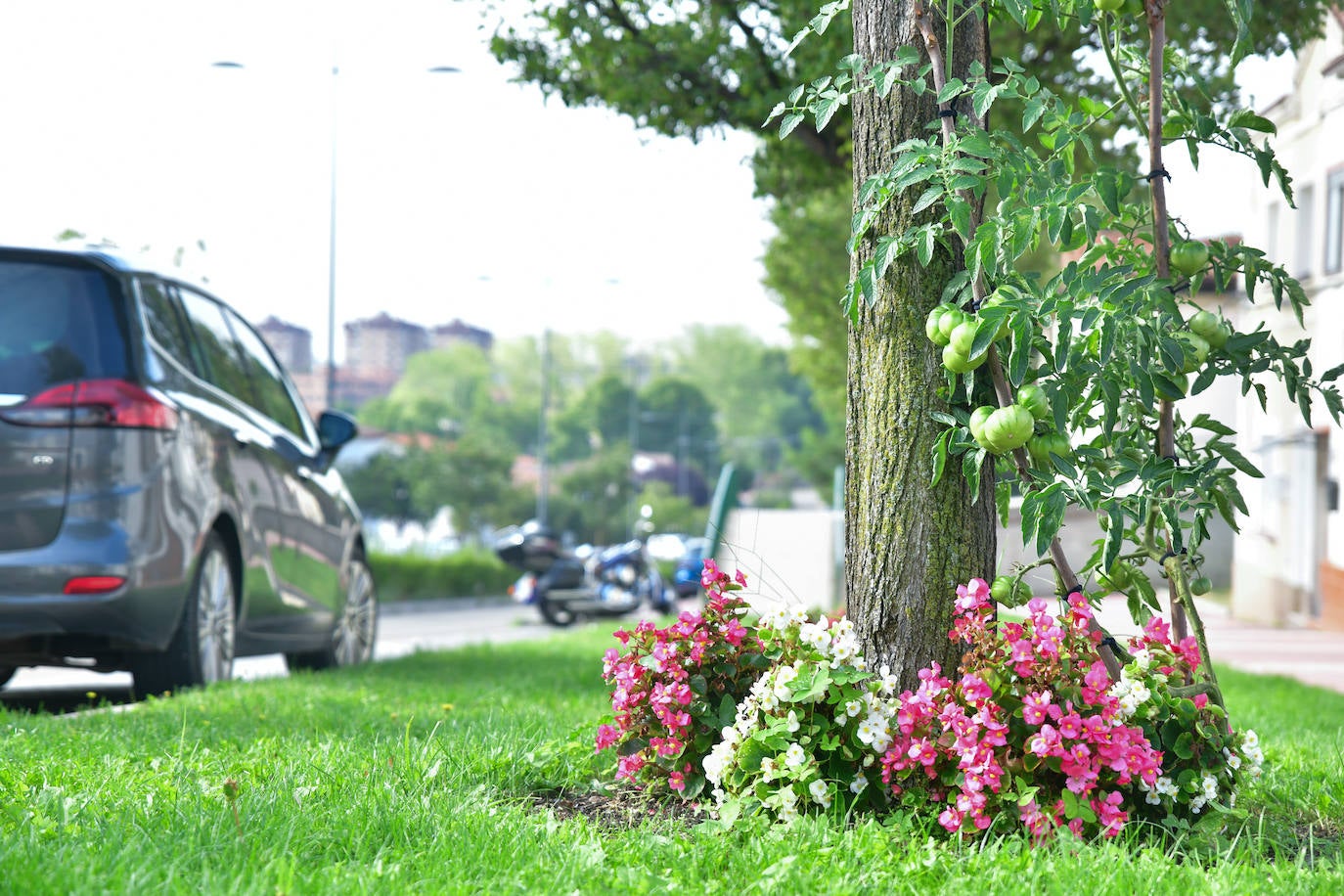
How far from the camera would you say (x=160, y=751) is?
3.90 metres

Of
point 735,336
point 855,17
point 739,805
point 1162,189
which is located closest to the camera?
point 739,805

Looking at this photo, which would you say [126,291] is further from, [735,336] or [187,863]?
[735,336]

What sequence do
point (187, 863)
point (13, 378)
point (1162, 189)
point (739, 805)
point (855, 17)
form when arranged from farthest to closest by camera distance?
point (13, 378) → point (855, 17) → point (1162, 189) → point (739, 805) → point (187, 863)

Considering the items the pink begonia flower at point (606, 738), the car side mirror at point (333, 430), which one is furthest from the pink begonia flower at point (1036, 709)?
the car side mirror at point (333, 430)

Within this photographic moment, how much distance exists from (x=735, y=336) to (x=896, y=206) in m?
131

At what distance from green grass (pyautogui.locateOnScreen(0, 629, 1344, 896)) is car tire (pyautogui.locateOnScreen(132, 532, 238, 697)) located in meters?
1.57

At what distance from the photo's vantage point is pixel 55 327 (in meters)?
5.47

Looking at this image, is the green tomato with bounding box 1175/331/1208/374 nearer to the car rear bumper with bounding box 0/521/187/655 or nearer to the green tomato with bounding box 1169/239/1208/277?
the green tomato with bounding box 1169/239/1208/277

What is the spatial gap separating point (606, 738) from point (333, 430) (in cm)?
468

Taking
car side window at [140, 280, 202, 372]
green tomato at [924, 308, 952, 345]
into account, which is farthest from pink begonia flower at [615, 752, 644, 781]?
car side window at [140, 280, 202, 372]

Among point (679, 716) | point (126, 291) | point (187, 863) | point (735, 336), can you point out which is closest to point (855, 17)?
point (679, 716)

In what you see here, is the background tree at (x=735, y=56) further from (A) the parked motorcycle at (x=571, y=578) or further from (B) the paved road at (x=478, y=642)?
(A) the parked motorcycle at (x=571, y=578)

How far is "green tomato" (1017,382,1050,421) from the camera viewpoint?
308 cm

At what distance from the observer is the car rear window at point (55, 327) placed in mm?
5395
